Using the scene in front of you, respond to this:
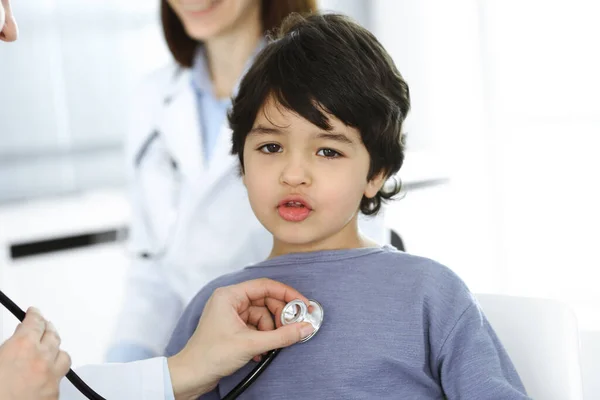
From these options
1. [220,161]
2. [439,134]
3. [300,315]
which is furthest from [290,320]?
[439,134]

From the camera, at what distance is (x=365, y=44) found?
128cm

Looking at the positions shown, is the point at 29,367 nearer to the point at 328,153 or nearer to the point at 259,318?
the point at 259,318

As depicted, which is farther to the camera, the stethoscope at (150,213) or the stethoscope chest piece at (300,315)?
the stethoscope at (150,213)

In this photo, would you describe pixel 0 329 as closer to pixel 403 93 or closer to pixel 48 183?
pixel 48 183

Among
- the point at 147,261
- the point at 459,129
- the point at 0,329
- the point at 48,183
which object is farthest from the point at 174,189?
the point at 459,129

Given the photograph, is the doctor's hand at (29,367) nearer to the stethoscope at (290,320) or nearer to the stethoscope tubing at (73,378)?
the stethoscope tubing at (73,378)

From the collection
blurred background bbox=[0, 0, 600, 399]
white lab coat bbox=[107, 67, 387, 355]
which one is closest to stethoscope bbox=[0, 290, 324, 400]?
white lab coat bbox=[107, 67, 387, 355]

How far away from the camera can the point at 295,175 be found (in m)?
1.20

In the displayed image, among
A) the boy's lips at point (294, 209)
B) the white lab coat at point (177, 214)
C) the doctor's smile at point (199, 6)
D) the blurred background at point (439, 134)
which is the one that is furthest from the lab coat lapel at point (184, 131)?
the blurred background at point (439, 134)

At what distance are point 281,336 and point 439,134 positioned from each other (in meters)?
2.29

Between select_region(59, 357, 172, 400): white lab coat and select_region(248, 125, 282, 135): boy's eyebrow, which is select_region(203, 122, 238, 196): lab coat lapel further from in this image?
select_region(59, 357, 172, 400): white lab coat

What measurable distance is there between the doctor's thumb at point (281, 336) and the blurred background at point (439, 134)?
5.61 ft

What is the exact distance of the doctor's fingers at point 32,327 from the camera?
38.9 inches

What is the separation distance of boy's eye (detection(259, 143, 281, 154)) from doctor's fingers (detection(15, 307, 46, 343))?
16.2 inches
